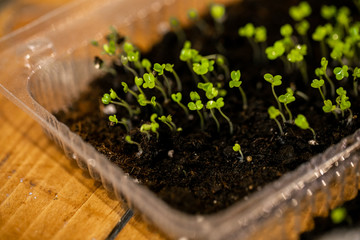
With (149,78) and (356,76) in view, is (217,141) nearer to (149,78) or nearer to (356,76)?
(149,78)

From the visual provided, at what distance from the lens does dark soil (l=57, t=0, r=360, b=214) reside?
1234 millimetres

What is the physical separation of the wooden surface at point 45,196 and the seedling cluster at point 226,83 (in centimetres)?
22

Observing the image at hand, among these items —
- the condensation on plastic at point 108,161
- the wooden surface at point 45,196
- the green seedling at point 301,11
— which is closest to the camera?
the condensation on plastic at point 108,161

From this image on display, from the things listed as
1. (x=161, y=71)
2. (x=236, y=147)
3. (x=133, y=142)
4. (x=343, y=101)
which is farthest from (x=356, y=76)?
(x=133, y=142)

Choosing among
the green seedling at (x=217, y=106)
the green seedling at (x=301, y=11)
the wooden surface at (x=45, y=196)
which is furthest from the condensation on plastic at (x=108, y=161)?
the green seedling at (x=301, y=11)

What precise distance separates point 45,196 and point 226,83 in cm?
72

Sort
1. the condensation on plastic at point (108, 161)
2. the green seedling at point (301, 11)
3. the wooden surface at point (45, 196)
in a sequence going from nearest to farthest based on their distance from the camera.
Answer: the condensation on plastic at point (108, 161) → the wooden surface at point (45, 196) → the green seedling at point (301, 11)

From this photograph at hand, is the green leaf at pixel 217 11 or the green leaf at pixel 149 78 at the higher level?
the green leaf at pixel 149 78

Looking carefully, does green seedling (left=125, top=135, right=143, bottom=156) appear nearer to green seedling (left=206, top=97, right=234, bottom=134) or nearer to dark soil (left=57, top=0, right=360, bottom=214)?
dark soil (left=57, top=0, right=360, bottom=214)

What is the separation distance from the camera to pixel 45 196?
1.33 m

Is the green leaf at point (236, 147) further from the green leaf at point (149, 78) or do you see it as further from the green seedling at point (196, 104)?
the green leaf at point (149, 78)

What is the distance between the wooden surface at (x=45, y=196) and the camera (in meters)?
1.23

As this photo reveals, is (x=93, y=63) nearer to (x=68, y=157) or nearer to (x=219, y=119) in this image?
(x=68, y=157)

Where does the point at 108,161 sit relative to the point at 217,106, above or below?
above
